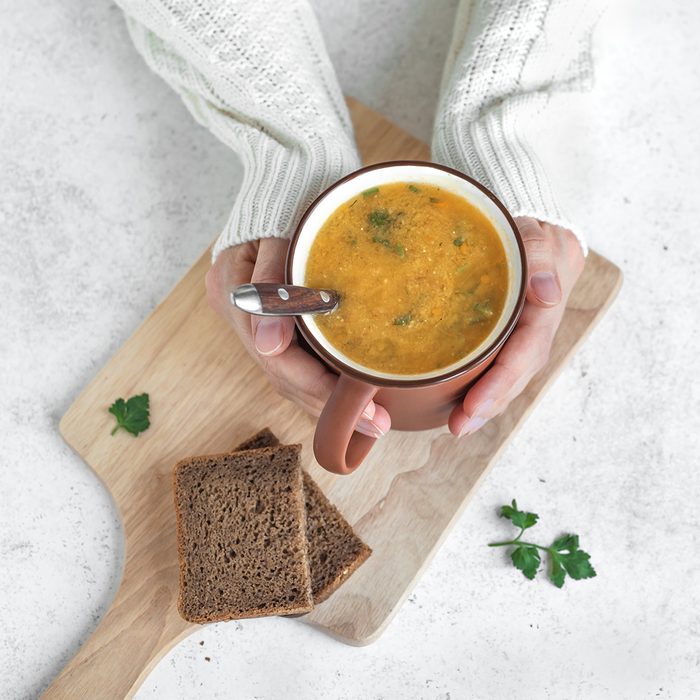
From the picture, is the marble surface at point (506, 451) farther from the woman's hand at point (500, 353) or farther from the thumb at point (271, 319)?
the thumb at point (271, 319)

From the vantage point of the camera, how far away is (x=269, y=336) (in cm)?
153

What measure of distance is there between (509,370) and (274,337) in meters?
0.42

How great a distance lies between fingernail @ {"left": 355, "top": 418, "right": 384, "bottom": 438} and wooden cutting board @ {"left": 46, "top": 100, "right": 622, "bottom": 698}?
255mm

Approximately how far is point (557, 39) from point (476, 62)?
18 cm

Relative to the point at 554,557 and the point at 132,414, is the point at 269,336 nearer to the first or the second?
the point at 132,414

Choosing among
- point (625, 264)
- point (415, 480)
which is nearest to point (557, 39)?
point (625, 264)

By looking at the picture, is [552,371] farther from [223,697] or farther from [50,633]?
[50,633]

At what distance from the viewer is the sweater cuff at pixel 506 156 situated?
5.39ft

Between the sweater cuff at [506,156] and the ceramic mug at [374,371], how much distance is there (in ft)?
0.87

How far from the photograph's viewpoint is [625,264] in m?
1.99

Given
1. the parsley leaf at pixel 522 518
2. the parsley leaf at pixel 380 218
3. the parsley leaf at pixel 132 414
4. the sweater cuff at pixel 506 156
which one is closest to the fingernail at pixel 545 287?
the sweater cuff at pixel 506 156

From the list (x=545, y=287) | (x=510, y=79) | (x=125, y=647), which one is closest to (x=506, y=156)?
(x=510, y=79)

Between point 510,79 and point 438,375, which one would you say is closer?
point 438,375

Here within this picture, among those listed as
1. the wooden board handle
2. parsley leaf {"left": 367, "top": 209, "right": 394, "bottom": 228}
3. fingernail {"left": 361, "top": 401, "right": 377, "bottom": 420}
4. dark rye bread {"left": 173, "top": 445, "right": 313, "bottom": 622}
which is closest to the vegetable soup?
parsley leaf {"left": 367, "top": 209, "right": 394, "bottom": 228}
